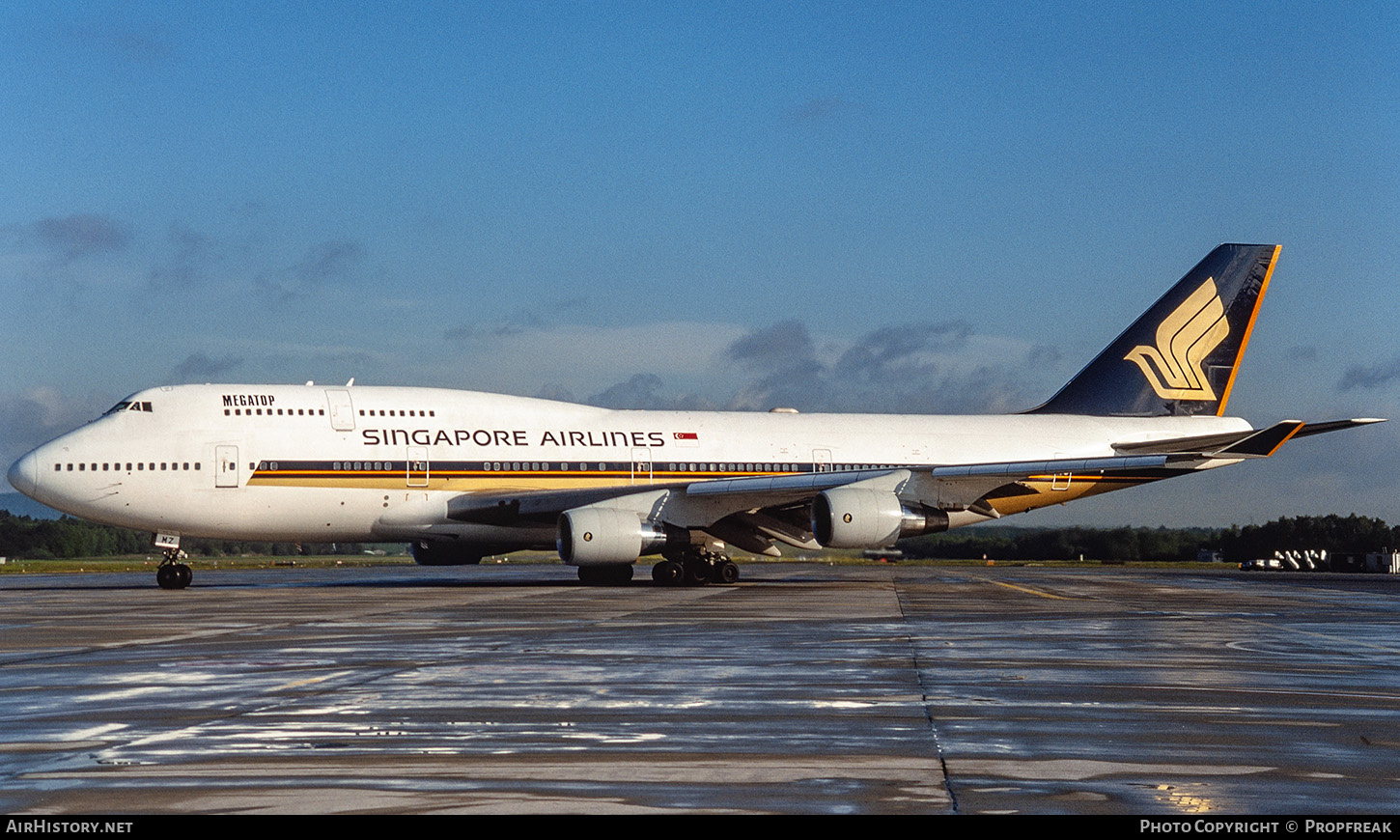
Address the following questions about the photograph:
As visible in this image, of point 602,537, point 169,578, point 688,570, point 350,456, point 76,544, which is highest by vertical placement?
point 76,544

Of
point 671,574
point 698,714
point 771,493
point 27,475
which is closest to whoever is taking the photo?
point 698,714

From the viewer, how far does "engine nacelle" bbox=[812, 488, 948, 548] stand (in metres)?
30.7

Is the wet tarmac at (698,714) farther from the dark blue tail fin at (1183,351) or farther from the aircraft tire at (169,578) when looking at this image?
the dark blue tail fin at (1183,351)

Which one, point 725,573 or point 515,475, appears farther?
point 725,573

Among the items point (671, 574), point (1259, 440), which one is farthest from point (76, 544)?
point (1259, 440)

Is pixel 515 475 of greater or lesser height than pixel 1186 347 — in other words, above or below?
Answer: below

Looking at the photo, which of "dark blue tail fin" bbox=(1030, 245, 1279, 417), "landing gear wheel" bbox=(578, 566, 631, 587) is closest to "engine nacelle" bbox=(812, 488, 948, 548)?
"landing gear wheel" bbox=(578, 566, 631, 587)

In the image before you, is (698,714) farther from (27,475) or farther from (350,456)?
(27,475)

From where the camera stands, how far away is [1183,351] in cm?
4072

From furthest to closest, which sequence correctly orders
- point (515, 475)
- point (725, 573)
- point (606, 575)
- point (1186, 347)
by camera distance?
point (1186, 347) → point (606, 575) → point (725, 573) → point (515, 475)

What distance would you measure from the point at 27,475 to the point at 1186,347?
3062cm

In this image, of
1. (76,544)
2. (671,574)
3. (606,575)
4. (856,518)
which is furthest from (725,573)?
(76,544)

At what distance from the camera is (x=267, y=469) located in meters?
31.0

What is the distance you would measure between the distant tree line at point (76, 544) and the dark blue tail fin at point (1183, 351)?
36807 mm
